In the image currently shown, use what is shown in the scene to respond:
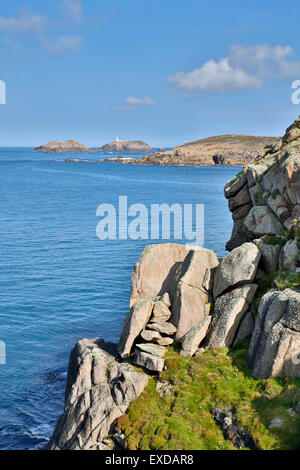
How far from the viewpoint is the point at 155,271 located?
131 feet

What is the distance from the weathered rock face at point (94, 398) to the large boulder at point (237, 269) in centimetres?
914

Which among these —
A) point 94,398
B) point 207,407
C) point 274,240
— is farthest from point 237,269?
point 94,398

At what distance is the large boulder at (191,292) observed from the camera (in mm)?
35500

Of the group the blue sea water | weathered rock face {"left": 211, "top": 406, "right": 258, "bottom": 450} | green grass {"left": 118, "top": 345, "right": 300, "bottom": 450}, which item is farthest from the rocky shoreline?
the blue sea water

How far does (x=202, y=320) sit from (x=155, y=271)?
6.43m

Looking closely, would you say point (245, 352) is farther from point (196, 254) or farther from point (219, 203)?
point (219, 203)

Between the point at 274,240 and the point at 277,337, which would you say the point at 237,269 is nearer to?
the point at 274,240

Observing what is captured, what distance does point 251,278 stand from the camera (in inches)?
1404

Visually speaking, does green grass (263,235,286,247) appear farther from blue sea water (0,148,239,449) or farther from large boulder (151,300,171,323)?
blue sea water (0,148,239,449)

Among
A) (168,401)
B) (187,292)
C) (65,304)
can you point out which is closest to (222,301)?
(187,292)

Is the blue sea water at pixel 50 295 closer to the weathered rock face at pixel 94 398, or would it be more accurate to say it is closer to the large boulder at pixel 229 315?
the weathered rock face at pixel 94 398

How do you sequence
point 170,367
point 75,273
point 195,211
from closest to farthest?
point 170,367 → point 75,273 → point 195,211

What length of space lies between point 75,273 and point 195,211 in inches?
2090

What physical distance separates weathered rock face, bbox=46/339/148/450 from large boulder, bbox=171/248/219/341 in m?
5.24
